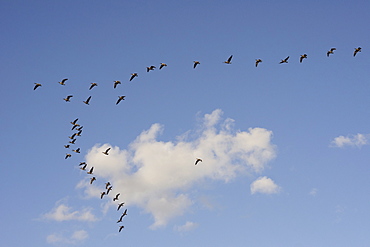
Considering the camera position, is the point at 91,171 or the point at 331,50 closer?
the point at 331,50

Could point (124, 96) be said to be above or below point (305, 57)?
below

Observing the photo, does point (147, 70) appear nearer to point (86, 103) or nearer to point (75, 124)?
point (86, 103)

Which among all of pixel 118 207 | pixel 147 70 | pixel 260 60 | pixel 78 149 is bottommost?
pixel 118 207

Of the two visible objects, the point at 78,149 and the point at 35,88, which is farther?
the point at 78,149

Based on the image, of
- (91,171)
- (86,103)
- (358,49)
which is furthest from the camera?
(91,171)

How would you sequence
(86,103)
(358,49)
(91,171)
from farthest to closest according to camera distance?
1. (91,171)
2. (86,103)
3. (358,49)

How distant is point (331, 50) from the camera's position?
260 feet

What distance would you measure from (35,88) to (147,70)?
22455 mm

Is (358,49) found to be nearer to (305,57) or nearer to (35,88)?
(305,57)

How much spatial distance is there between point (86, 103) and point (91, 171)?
16103 mm

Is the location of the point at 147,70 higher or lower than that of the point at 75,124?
higher

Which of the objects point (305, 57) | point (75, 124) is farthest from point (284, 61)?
point (75, 124)

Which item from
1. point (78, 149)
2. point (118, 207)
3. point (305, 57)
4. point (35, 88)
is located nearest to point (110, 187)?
point (118, 207)

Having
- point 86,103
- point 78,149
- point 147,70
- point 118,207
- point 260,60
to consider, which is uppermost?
point 260,60
